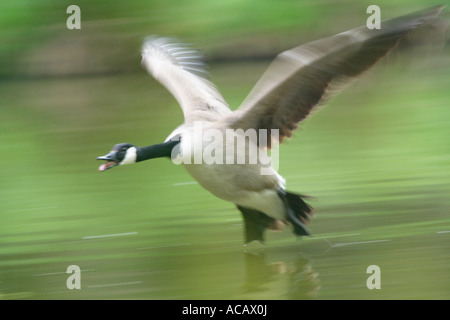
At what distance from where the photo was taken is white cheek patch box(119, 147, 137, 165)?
572 cm

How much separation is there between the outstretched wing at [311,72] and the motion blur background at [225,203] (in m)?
0.12

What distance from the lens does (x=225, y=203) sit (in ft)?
23.5

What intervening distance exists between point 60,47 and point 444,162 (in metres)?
9.96

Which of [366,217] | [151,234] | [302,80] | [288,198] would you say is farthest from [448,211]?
[151,234]

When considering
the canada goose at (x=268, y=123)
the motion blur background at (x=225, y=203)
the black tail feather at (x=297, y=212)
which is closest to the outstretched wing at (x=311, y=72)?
the canada goose at (x=268, y=123)

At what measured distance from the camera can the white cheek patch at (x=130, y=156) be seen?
225 inches

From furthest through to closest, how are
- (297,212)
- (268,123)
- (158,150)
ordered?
(297,212) < (268,123) < (158,150)

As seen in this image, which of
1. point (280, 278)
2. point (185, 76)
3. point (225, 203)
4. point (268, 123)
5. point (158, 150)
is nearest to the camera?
point (280, 278)

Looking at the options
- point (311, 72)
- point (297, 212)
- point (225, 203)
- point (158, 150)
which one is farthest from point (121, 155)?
point (225, 203)

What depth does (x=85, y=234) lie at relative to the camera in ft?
21.4

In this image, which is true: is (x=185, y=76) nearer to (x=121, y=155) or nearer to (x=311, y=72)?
(x=121, y=155)

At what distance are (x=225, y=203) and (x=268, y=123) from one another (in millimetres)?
1521

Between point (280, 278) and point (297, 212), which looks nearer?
point (280, 278)

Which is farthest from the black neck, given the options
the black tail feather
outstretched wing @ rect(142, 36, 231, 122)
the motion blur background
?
the black tail feather
